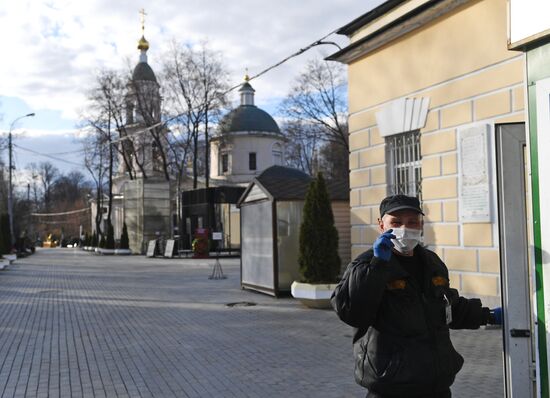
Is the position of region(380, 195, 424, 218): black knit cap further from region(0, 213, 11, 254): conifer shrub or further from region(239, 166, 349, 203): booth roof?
region(0, 213, 11, 254): conifer shrub

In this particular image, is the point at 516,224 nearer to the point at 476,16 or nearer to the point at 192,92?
the point at 476,16

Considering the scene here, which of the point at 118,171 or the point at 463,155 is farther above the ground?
the point at 118,171

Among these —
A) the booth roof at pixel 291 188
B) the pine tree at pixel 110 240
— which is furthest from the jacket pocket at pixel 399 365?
the pine tree at pixel 110 240

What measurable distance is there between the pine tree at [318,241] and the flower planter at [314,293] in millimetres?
195

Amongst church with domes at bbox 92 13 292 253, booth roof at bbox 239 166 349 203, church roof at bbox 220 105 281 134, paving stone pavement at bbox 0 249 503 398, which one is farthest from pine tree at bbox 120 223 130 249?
booth roof at bbox 239 166 349 203

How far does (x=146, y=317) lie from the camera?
11648 mm

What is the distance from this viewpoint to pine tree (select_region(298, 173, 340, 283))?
12242 millimetres

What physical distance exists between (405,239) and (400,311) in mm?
325

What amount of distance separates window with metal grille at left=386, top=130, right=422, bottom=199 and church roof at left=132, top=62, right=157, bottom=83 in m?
38.4

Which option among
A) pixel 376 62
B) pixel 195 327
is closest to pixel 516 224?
pixel 195 327

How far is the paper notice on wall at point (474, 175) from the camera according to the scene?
9.26 m

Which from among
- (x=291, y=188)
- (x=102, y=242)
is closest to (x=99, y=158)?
(x=102, y=242)

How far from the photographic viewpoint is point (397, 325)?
9.17ft

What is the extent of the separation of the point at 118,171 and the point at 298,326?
51069 mm
